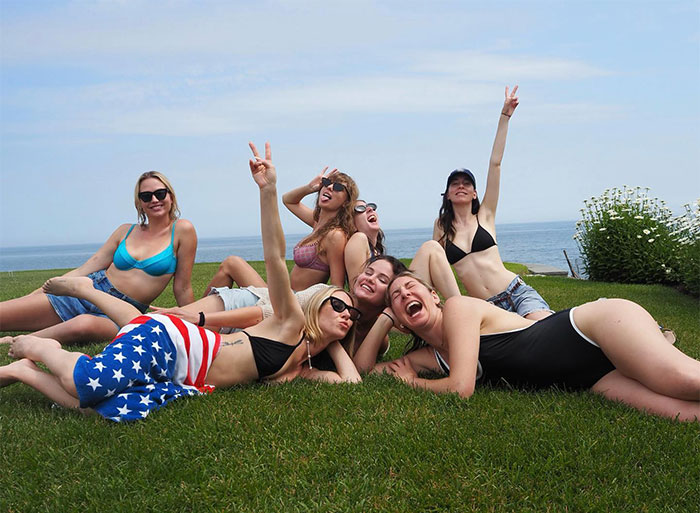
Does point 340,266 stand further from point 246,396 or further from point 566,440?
point 566,440

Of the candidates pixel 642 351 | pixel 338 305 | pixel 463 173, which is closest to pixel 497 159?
pixel 463 173

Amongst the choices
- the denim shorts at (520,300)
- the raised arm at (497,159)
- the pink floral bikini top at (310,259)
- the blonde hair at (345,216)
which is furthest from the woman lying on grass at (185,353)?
the raised arm at (497,159)

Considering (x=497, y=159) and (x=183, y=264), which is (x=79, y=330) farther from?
(x=497, y=159)

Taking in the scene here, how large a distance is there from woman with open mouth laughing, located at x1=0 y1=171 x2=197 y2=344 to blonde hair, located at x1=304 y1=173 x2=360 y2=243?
145 centimetres

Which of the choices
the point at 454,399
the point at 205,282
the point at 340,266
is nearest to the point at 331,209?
the point at 340,266

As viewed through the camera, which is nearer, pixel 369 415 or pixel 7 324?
pixel 369 415

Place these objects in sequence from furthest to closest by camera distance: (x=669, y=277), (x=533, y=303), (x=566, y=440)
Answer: (x=669, y=277), (x=533, y=303), (x=566, y=440)

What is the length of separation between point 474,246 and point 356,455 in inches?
138

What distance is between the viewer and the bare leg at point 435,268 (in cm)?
564

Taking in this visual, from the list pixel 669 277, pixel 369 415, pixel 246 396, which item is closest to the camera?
pixel 369 415

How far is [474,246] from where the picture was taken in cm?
631

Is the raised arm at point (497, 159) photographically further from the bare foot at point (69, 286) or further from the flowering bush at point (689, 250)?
the flowering bush at point (689, 250)

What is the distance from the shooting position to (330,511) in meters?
2.79

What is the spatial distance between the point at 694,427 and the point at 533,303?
7.59ft
